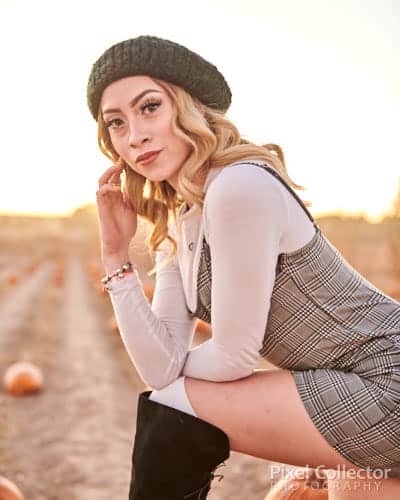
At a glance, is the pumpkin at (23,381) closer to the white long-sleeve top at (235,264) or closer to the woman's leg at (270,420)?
the white long-sleeve top at (235,264)

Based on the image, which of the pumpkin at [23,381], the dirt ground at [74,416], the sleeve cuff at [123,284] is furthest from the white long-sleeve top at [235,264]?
the pumpkin at [23,381]

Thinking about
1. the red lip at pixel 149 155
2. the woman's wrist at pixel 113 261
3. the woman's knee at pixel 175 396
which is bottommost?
the woman's knee at pixel 175 396

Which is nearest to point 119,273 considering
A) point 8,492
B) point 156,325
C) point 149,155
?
point 156,325

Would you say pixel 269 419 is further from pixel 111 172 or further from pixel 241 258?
pixel 111 172

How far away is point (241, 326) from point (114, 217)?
0.69 meters

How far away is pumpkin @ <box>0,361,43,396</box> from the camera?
5527 mm

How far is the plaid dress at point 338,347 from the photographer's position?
4.33 feet

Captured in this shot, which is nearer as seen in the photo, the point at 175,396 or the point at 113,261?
the point at 175,396

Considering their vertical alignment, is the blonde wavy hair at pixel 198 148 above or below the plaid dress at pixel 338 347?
above

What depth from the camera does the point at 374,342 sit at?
140 centimetres

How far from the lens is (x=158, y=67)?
1.65 metres

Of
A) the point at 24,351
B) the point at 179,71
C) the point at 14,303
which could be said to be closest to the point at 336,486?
the point at 179,71

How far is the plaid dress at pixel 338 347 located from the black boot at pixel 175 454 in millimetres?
271

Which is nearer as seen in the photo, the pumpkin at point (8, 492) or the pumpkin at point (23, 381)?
the pumpkin at point (8, 492)
